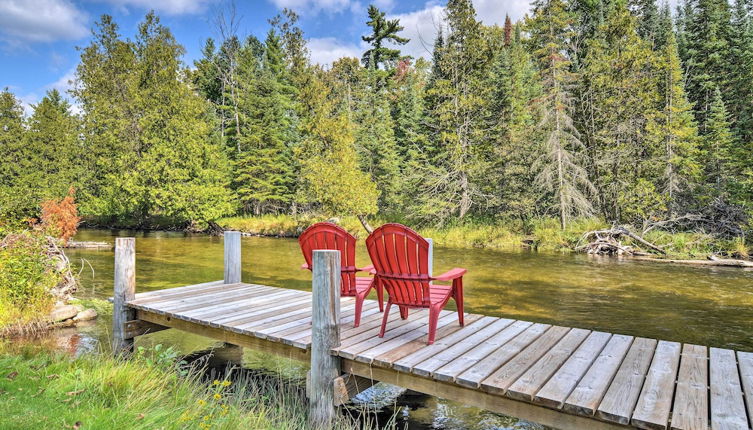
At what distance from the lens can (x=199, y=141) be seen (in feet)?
75.0

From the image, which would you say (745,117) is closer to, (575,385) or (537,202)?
(537,202)

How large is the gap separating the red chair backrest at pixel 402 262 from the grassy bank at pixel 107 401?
3.35 ft

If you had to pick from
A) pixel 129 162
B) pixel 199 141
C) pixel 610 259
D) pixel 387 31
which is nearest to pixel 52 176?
pixel 129 162

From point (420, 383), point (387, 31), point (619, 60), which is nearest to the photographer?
point (420, 383)

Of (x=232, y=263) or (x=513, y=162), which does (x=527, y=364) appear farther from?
(x=513, y=162)

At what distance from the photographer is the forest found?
17.2m

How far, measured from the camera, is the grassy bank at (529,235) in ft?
43.6

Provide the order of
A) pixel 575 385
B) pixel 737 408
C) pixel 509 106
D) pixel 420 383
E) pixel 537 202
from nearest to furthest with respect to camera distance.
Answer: pixel 737 408
pixel 575 385
pixel 420 383
pixel 537 202
pixel 509 106

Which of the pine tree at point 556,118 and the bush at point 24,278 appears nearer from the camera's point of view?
the bush at point 24,278

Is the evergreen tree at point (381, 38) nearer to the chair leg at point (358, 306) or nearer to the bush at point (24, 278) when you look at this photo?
the bush at point (24, 278)

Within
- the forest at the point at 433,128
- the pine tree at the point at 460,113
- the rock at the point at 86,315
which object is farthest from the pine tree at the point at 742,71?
the rock at the point at 86,315

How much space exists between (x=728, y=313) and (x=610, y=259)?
6.54 meters

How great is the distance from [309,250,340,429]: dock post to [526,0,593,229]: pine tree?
15.7 metres

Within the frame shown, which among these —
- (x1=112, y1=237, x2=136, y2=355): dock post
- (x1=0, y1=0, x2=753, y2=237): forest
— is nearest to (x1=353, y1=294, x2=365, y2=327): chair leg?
(x1=112, y1=237, x2=136, y2=355): dock post
